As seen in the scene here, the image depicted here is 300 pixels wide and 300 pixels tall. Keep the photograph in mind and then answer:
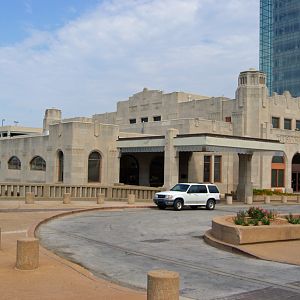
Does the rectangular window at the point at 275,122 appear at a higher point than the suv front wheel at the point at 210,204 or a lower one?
higher

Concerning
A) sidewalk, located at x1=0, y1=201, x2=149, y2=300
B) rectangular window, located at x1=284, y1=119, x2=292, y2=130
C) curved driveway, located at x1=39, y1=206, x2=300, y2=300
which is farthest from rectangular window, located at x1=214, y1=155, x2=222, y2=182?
sidewalk, located at x1=0, y1=201, x2=149, y2=300

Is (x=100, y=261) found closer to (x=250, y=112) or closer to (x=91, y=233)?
(x=91, y=233)

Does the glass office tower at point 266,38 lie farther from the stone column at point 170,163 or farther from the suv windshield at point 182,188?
the suv windshield at point 182,188

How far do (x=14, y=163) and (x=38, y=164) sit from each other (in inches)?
246

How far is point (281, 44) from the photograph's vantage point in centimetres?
13838

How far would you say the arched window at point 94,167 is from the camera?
4359 cm

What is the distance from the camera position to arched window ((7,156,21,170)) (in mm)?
53250

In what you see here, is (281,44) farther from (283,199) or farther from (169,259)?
(169,259)

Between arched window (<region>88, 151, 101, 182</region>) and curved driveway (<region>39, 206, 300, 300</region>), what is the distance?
2113 centimetres

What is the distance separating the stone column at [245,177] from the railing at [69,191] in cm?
1009

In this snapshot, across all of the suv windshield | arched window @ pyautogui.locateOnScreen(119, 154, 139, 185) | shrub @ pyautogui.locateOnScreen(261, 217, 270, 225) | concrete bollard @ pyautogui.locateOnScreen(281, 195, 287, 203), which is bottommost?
concrete bollard @ pyautogui.locateOnScreen(281, 195, 287, 203)

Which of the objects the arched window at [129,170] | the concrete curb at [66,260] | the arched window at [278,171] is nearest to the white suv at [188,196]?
the concrete curb at [66,260]

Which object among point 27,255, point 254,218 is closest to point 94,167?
point 254,218

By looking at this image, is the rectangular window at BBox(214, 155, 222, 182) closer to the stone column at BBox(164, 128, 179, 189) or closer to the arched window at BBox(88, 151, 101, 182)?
the stone column at BBox(164, 128, 179, 189)
